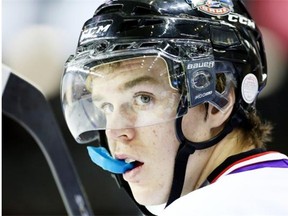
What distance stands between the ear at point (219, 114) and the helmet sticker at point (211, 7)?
156 millimetres

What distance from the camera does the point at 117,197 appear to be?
1844 millimetres

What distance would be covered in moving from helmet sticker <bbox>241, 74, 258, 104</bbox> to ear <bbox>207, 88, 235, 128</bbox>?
0.02 meters

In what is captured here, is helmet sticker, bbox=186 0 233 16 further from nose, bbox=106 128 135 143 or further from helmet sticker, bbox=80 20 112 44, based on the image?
nose, bbox=106 128 135 143

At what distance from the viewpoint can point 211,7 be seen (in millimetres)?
1044

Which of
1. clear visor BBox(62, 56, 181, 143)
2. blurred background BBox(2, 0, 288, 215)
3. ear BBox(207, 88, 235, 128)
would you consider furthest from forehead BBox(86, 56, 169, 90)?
blurred background BBox(2, 0, 288, 215)

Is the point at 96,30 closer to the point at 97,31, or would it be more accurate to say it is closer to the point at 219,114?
the point at 97,31

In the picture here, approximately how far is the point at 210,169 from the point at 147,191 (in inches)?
5.1

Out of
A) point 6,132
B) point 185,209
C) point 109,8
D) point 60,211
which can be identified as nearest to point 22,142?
point 6,132

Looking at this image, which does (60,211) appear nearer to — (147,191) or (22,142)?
(22,142)

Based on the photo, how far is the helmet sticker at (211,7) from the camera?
1.03 m

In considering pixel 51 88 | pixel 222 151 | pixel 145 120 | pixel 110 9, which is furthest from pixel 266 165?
pixel 51 88

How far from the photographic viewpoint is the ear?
1029 millimetres

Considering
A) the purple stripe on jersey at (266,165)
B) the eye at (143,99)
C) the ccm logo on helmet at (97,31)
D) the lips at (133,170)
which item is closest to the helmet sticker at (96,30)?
the ccm logo on helmet at (97,31)

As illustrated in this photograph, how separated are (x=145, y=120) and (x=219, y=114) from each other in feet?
0.49
